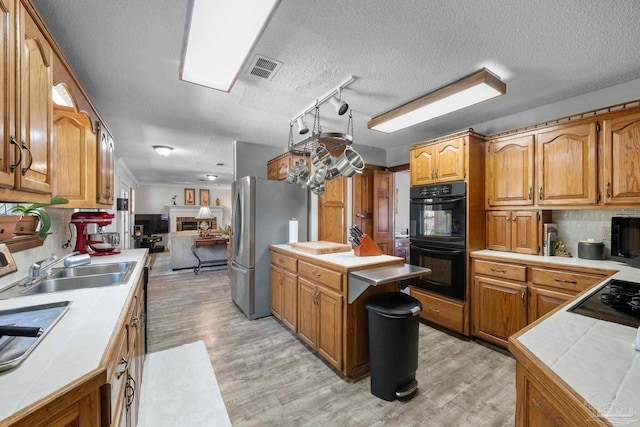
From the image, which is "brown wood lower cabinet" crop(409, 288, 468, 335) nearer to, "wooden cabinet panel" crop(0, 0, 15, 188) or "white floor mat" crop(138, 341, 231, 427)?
"white floor mat" crop(138, 341, 231, 427)

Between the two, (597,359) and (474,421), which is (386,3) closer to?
(597,359)

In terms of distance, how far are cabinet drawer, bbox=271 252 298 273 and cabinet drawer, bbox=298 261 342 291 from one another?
11 cm

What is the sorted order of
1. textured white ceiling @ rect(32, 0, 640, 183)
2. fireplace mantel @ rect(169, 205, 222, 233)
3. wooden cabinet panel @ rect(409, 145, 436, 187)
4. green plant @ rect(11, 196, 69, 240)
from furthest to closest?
fireplace mantel @ rect(169, 205, 222, 233) < wooden cabinet panel @ rect(409, 145, 436, 187) < green plant @ rect(11, 196, 69, 240) < textured white ceiling @ rect(32, 0, 640, 183)

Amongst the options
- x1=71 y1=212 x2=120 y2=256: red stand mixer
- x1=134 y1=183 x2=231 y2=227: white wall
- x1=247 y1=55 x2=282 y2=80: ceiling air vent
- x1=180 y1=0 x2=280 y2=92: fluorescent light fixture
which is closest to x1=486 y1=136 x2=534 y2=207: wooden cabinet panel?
x1=247 y1=55 x2=282 y2=80: ceiling air vent

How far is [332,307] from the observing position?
2156 mm

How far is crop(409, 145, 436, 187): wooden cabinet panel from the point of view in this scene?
3.07 m

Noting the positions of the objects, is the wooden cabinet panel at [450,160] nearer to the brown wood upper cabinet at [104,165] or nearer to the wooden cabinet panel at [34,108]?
the wooden cabinet panel at [34,108]

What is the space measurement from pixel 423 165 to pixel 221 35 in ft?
8.22

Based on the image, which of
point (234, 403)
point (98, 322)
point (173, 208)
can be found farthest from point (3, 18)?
point (173, 208)

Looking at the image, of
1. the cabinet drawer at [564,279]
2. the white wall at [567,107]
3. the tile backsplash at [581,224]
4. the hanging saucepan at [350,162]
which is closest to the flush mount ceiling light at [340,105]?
the hanging saucepan at [350,162]

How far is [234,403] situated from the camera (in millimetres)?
1849

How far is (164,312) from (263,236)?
1718 mm

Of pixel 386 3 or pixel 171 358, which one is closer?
pixel 386 3

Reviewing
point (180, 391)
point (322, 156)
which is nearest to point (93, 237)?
point (180, 391)
